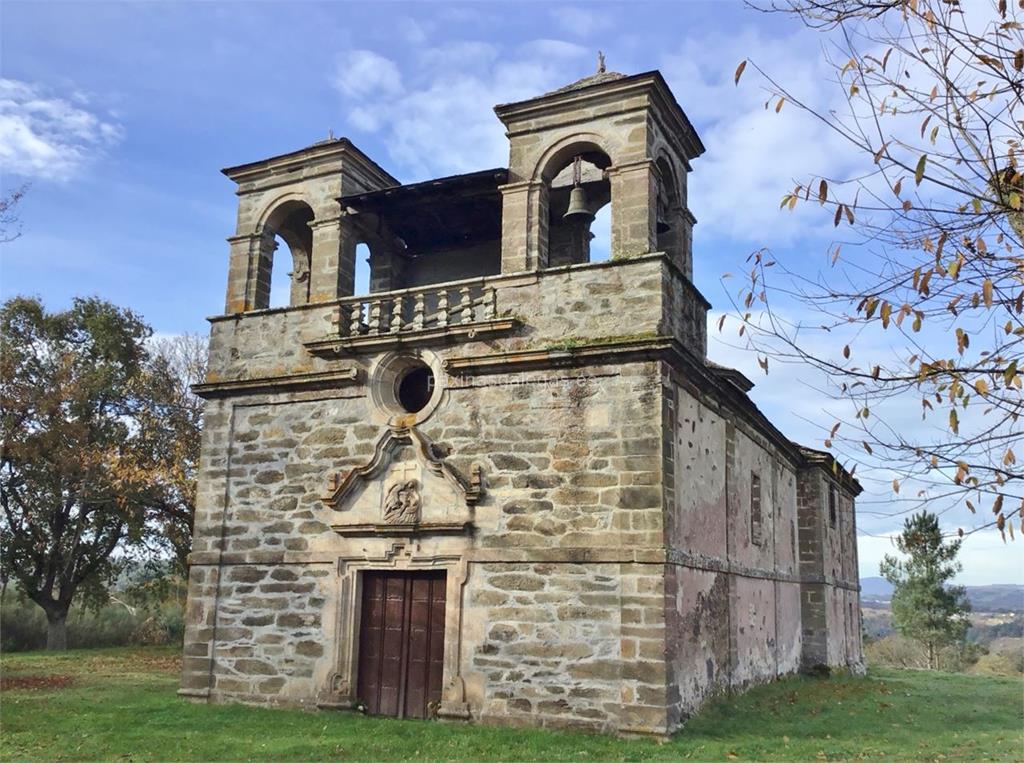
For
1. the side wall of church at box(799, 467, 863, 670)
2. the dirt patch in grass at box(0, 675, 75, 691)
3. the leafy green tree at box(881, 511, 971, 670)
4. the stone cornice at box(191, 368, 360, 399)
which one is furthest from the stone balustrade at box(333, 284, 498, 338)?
the leafy green tree at box(881, 511, 971, 670)

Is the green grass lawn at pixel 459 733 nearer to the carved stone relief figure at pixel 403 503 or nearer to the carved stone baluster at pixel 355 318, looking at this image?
the carved stone relief figure at pixel 403 503

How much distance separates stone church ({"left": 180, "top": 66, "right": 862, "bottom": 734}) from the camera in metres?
10.4

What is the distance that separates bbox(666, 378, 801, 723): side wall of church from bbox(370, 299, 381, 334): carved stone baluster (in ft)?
13.9

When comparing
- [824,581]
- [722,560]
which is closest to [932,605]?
[824,581]

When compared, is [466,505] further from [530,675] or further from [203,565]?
[203,565]

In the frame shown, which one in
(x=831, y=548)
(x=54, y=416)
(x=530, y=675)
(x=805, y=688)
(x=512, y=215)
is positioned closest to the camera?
(x=530, y=675)

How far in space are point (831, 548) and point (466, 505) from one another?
12769 mm

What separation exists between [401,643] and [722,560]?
477cm

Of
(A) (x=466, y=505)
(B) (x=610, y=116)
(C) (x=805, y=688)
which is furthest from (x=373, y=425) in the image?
(C) (x=805, y=688)

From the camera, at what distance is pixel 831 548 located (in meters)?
20.8

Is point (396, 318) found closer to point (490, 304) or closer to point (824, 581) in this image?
point (490, 304)

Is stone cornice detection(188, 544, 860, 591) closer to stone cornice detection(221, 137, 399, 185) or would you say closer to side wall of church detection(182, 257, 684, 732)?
side wall of church detection(182, 257, 684, 732)

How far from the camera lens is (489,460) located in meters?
11.2

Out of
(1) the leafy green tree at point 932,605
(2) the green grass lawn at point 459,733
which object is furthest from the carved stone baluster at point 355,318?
(1) the leafy green tree at point 932,605
